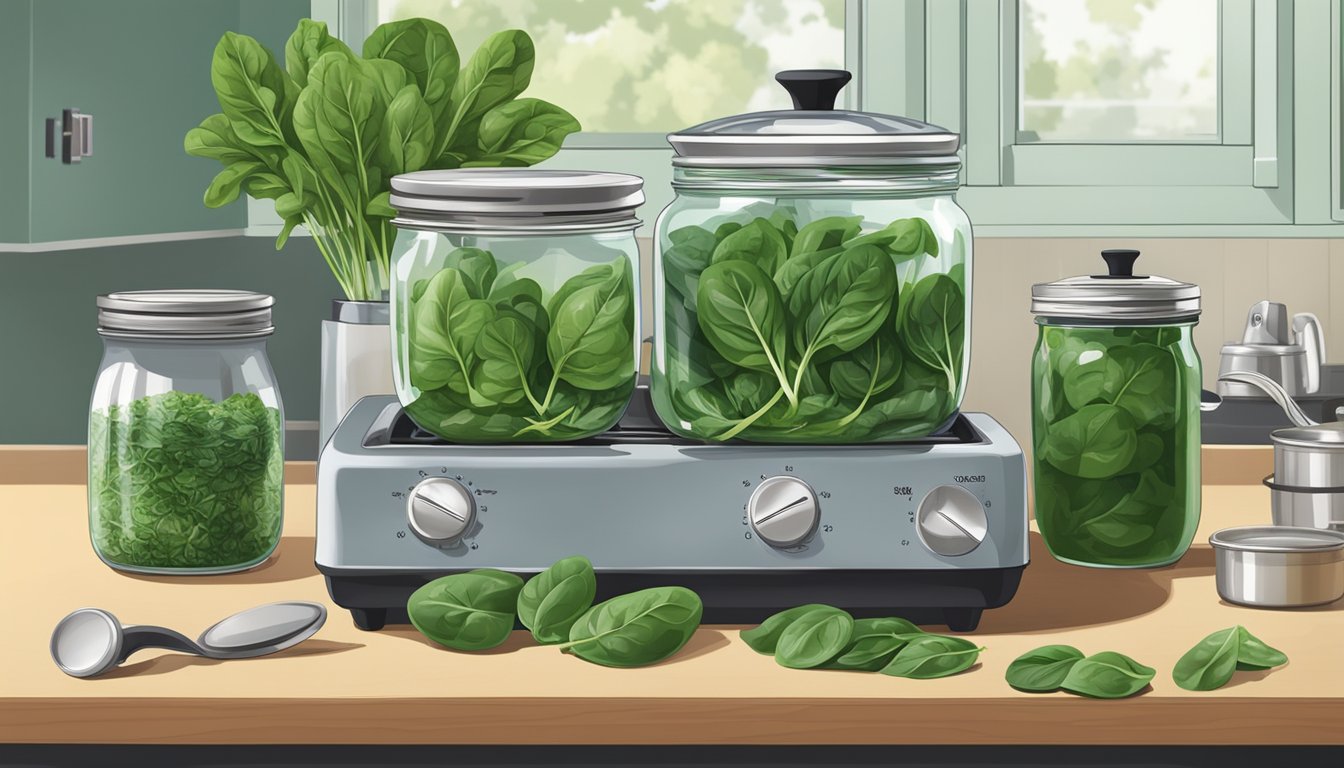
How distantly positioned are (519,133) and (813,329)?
0.50m

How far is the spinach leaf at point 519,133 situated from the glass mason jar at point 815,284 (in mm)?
373

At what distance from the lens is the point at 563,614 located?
3.08ft

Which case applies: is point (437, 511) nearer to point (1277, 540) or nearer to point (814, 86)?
point (814, 86)

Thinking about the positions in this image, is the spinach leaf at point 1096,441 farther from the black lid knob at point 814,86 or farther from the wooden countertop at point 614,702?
the black lid knob at point 814,86

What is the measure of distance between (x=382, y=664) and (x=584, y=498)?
→ 0.56ft

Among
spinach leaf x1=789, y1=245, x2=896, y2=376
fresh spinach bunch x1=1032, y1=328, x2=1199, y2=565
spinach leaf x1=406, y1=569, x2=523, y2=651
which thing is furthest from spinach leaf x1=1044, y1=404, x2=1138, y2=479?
spinach leaf x1=406, y1=569, x2=523, y2=651

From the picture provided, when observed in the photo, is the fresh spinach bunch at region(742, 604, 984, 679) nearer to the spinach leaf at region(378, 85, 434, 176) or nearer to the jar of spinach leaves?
the jar of spinach leaves

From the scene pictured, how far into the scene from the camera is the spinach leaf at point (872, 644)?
0.90 meters

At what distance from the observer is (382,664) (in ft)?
3.01

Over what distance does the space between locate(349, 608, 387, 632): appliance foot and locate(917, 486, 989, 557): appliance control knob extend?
0.38m

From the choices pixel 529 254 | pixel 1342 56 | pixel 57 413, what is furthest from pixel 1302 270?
pixel 57 413

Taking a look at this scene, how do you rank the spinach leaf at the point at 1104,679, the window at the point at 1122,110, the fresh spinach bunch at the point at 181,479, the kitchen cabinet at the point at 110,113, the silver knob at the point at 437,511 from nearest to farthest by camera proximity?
the spinach leaf at the point at 1104,679, the silver knob at the point at 437,511, the fresh spinach bunch at the point at 181,479, the kitchen cabinet at the point at 110,113, the window at the point at 1122,110

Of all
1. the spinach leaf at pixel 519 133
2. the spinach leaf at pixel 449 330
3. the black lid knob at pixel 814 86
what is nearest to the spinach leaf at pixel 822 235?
the black lid knob at pixel 814 86

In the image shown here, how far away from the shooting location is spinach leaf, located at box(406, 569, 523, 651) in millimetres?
929
